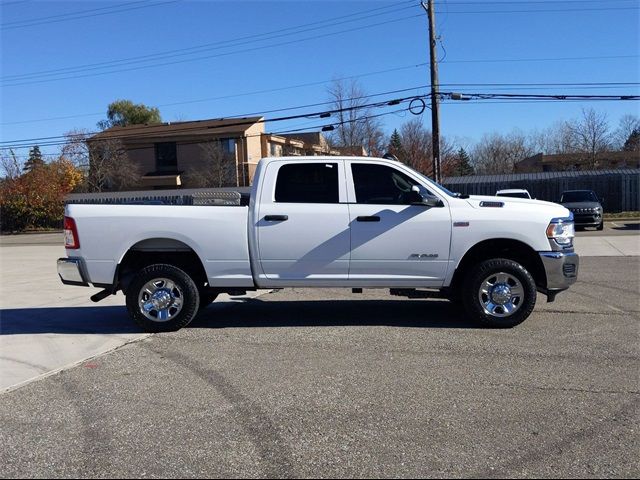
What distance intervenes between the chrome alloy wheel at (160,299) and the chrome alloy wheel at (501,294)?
3661 mm

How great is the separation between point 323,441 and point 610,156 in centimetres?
6155

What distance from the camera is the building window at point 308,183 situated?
7121 mm

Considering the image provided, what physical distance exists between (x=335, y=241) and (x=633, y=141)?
2836 inches

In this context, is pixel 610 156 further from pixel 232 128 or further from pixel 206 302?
pixel 206 302

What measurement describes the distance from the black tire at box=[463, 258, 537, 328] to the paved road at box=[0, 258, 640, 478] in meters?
0.15

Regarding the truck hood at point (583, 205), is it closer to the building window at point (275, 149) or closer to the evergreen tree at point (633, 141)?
the building window at point (275, 149)

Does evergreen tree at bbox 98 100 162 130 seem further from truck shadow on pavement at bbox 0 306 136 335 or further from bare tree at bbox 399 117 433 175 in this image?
truck shadow on pavement at bbox 0 306 136 335

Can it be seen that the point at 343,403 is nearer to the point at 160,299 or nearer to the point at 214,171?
the point at 160,299

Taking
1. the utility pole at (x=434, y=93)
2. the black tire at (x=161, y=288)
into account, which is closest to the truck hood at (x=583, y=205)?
the utility pole at (x=434, y=93)

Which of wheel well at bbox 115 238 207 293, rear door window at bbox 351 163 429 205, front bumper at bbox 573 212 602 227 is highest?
rear door window at bbox 351 163 429 205

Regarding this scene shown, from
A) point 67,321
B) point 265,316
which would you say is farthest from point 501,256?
point 67,321

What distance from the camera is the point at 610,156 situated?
5772 cm

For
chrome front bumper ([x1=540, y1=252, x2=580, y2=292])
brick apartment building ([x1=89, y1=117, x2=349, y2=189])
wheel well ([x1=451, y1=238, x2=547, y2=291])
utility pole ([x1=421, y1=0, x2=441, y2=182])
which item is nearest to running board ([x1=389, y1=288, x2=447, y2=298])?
wheel well ([x1=451, y1=238, x2=547, y2=291])

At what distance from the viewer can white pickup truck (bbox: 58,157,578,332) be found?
6.95 m
